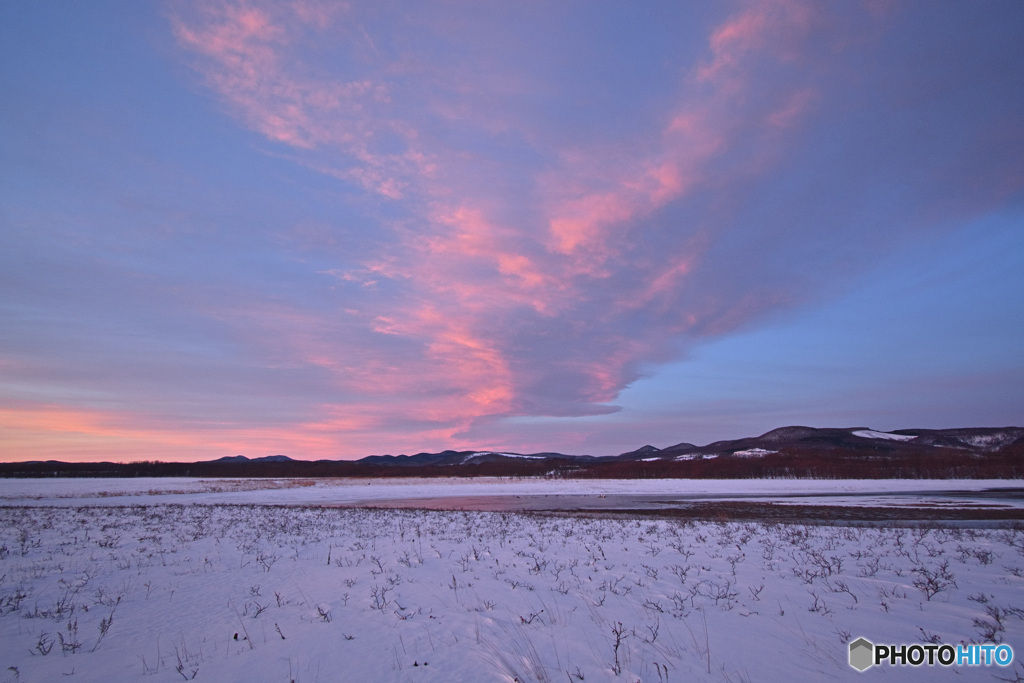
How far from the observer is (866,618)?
7.08m

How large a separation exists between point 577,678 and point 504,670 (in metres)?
0.83

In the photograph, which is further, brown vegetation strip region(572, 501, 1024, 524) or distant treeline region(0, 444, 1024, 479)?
distant treeline region(0, 444, 1024, 479)

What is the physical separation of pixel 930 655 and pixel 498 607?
581 cm

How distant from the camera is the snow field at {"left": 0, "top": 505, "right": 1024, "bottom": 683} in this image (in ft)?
18.2

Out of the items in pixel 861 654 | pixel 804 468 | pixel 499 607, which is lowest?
pixel 804 468

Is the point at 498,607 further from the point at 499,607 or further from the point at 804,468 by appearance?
the point at 804,468

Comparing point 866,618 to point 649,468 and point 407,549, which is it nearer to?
point 407,549

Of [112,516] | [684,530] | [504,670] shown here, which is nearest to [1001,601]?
[504,670]

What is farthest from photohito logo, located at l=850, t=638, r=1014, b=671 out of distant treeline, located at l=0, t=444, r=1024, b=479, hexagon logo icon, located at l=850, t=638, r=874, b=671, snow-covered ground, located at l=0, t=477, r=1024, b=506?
distant treeline, located at l=0, t=444, r=1024, b=479

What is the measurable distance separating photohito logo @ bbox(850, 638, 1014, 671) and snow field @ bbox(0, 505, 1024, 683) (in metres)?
0.18

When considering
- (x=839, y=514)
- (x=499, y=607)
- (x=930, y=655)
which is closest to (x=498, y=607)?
(x=499, y=607)

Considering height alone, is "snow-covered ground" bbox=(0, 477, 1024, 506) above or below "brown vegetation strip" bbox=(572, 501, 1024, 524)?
below

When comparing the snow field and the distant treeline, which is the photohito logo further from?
the distant treeline

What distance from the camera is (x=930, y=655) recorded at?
18.9ft
